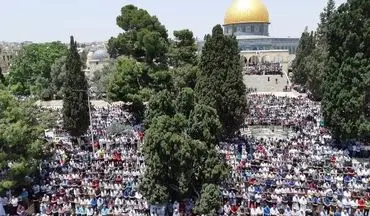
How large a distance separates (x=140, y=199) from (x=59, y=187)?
13.9 feet

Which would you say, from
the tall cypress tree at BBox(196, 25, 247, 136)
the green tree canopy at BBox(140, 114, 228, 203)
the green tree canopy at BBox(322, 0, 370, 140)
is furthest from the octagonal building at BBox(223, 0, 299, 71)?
the green tree canopy at BBox(140, 114, 228, 203)

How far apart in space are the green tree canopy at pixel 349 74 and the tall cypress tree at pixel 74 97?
47.2 ft

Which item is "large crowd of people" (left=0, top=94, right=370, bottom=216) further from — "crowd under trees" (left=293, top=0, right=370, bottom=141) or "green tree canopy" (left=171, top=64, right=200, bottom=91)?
"green tree canopy" (left=171, top=64, right=200, bottom=91)

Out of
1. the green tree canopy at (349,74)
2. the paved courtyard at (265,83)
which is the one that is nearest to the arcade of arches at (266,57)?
the paved courtyard at (265,83)

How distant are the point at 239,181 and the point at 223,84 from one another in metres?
Answer: 8.82

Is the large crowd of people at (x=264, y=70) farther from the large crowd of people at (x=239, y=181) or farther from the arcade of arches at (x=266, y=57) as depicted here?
the large crowd of people at (x=239, y=181)

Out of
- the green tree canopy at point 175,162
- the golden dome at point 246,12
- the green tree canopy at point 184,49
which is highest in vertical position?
the golden dome at point 246,12

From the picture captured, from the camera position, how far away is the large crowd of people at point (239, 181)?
68.1 ft

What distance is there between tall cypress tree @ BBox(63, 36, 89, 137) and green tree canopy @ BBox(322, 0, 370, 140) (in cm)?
1439

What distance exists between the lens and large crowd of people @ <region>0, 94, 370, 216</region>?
20.8 meters

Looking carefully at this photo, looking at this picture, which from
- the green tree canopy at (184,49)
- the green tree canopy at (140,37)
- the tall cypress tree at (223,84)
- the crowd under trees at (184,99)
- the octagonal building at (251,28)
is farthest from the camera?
the octagonal building at (251,28)

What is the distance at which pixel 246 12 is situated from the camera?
7962 cm

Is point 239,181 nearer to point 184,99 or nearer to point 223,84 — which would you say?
point 184,99

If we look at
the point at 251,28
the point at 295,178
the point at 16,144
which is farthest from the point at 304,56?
the point at 16,144
